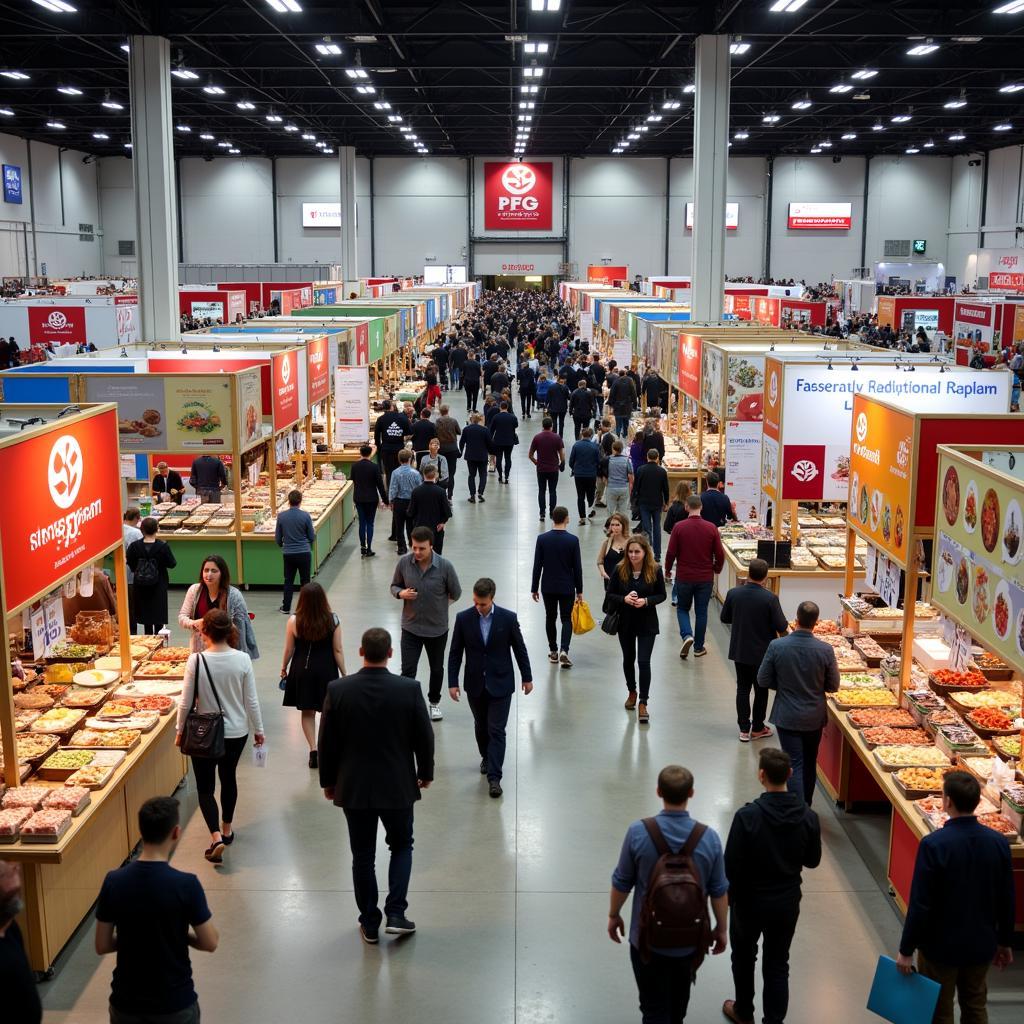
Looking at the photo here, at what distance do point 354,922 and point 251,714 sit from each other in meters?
1.29

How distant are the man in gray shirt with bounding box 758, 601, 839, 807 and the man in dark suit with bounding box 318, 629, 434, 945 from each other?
2429 mm

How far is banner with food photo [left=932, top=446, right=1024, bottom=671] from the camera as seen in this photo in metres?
5.64

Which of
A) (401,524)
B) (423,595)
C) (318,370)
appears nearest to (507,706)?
(423,595)

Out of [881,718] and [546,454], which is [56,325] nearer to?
[546,454]

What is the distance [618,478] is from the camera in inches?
556

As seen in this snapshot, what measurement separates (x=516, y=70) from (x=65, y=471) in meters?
25.7

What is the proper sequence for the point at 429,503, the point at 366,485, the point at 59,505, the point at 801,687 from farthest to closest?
the point at 366,485 → the point at 429,503 → the point at 801,687 → the point at 59,505

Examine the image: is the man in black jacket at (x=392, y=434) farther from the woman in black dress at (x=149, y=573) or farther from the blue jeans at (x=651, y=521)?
the woman in black dress at (x=149, y=573)

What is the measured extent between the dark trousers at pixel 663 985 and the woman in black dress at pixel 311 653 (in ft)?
10.7

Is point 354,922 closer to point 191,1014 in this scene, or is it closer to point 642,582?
point 191,1014

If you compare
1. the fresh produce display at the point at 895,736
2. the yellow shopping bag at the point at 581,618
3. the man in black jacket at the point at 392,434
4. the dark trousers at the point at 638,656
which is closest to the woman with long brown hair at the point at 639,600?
the dark trousers at the point at 638,656

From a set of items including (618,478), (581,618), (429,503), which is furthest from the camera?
(618,478)

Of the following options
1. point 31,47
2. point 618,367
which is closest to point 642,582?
point 618,367

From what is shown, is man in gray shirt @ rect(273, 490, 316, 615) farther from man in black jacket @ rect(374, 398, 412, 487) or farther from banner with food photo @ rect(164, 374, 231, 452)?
man in black jacket @ rect(374, 398, 412, 487)
